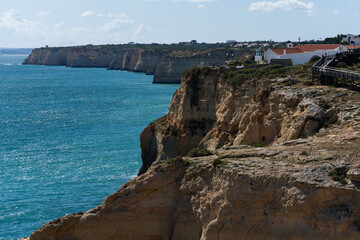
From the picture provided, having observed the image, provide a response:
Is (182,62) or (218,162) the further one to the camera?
(182,62)

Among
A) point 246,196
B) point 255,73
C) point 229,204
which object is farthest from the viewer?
point 255,73

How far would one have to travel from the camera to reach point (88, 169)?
39.5m

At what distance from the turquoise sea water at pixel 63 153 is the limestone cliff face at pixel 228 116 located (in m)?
3.89

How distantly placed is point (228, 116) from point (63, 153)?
17847mm

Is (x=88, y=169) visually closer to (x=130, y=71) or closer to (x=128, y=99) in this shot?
(x=128, y=99)

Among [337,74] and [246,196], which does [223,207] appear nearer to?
[246,196]

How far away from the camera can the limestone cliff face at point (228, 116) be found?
24672 mm

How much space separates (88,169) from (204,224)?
24680mm

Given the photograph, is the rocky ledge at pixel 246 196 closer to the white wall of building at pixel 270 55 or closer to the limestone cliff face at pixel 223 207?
the limestone cliff face at pixel 223 207

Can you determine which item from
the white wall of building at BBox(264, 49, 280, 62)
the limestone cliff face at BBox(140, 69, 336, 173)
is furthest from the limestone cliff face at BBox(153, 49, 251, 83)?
the limestone cliff face at BBox(140, 69, 336, 173)

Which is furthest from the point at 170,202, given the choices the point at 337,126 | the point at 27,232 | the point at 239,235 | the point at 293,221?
the point at 27,232

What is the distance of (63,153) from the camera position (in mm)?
45625

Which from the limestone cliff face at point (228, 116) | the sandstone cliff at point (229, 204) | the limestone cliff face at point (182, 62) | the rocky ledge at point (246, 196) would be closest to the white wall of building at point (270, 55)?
the limestone cliff face at point (228, 116)

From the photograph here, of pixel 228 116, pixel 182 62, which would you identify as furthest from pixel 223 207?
pixel 182 62
